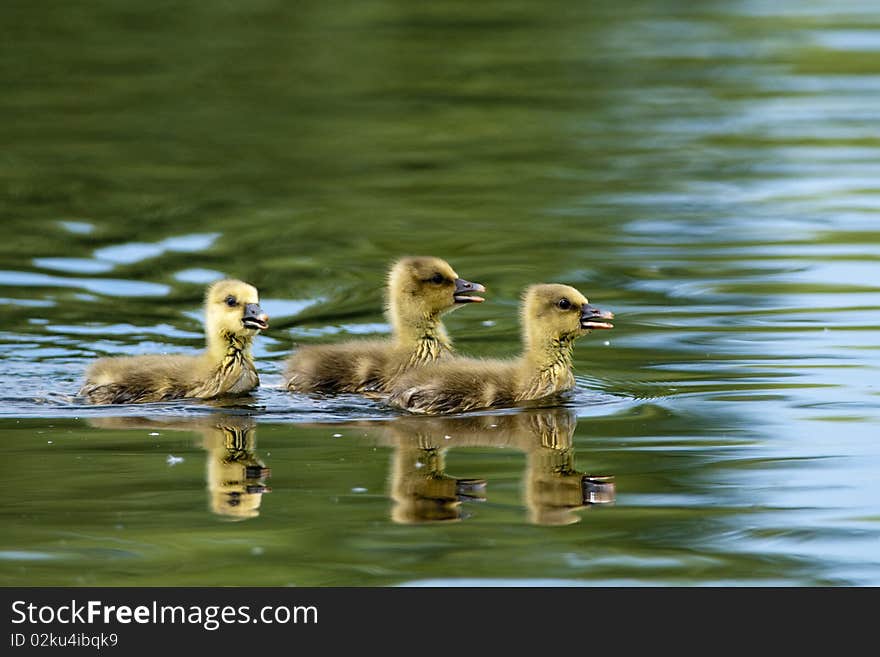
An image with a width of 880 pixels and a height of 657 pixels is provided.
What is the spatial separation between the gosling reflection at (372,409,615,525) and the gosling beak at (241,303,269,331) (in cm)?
96

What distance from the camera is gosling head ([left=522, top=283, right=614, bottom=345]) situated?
967 cm

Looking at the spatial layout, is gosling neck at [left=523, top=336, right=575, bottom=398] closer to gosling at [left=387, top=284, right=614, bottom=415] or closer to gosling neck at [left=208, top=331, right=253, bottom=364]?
gosling at [left=387, top=284, right=614, bottom=415]

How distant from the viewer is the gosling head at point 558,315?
9.67m

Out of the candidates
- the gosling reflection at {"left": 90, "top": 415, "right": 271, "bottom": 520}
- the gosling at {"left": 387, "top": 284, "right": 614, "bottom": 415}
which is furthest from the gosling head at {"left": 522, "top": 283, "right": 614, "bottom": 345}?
the gosling reflection at {"left": 90, "top": 415, "right": 271, "bottom": 520}

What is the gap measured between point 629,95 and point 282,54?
16.3 ft

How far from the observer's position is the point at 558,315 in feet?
31.9

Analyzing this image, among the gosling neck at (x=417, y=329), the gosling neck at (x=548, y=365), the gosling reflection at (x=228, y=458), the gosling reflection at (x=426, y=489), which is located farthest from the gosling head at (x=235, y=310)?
the gosling reflection at (x=426, y=489)

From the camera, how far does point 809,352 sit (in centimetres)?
1038

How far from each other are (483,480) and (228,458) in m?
1.24

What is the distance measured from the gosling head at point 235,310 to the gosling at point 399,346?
356 millimetres

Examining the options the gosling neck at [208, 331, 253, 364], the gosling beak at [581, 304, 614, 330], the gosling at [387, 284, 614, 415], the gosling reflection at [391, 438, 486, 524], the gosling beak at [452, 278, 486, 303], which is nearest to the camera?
the gosling reflection at [391, 438, 486, 524]

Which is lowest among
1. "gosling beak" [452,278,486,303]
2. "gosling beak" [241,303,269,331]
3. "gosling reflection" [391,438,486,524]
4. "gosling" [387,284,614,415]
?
"gosling reflection" [391,438,486,524]

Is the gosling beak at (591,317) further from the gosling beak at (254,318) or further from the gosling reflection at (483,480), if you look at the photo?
the gosling beak at (254,318)

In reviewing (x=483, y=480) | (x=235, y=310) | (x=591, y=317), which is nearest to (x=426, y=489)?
(x=483, y=480)
